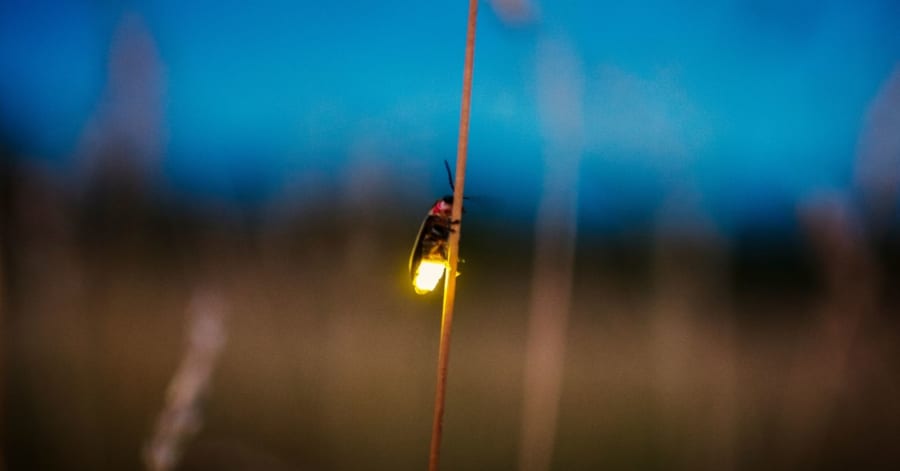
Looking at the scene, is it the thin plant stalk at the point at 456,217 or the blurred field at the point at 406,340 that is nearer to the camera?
the thin plant stalk at the point at 456,217

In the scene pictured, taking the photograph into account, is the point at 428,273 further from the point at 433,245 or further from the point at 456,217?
the point at 456,217

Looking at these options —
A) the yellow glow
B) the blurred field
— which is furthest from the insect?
the blurred field

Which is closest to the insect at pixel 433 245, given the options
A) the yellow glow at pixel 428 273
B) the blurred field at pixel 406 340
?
the yellow glow at pixel 428 273

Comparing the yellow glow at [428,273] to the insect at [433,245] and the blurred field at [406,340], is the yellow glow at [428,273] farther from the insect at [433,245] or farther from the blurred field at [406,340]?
the blurred field at [406,340]

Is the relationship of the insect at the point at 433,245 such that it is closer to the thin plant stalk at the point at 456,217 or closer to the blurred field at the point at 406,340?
the thin plant stalk at the point at 456,217

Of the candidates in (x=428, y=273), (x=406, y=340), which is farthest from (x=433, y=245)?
(x=406, y=340)

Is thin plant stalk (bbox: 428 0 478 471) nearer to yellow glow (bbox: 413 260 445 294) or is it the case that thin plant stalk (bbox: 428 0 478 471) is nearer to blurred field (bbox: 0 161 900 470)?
yellow glow (bbox: 413 260 445 294)

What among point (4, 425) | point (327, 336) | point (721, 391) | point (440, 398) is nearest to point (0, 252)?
point (4, 425)
